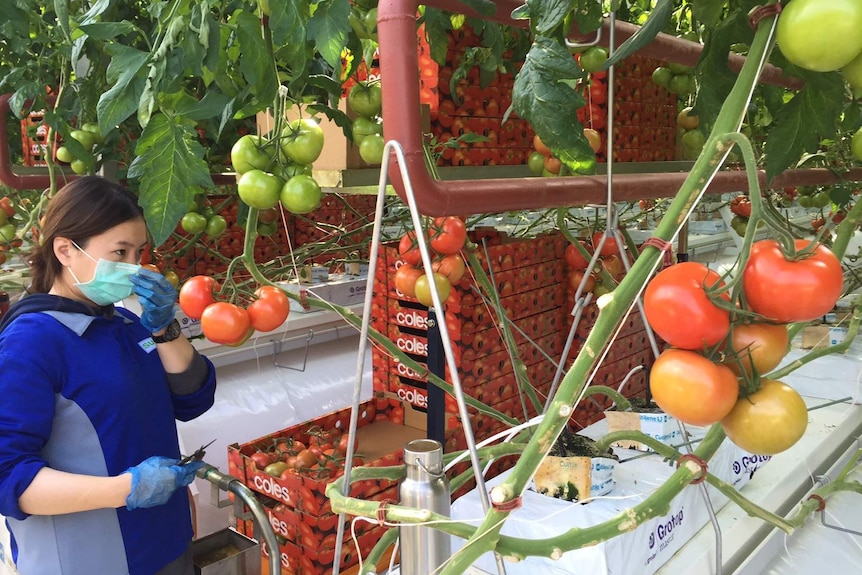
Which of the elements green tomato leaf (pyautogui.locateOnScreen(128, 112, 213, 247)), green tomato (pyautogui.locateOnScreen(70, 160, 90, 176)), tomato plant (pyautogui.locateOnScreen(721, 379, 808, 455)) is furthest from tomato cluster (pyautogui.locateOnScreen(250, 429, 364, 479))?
tomato plant (pyautogui.locateOnScreen(721, 379, 808, 455))

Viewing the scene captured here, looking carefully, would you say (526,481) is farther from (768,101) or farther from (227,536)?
(227,536)

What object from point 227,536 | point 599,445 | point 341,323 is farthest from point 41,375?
point 341,323

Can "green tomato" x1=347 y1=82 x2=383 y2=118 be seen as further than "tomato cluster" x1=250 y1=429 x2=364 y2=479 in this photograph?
No

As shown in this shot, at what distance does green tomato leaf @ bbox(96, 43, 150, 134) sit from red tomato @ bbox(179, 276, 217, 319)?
46cm

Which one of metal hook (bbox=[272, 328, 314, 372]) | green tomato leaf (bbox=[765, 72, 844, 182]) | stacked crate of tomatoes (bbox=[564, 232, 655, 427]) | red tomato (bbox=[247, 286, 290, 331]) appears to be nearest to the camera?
green tomato leaf (bbox=[765, 72, 844, 182])

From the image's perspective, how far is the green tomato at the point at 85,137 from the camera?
5.88 ft

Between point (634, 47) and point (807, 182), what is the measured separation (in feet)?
3.11

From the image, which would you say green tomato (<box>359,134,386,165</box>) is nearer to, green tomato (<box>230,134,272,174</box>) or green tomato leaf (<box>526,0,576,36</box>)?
green tomato (<box>230,134,272,174</box>)

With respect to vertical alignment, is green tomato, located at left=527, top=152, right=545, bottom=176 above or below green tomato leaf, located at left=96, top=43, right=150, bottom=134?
below

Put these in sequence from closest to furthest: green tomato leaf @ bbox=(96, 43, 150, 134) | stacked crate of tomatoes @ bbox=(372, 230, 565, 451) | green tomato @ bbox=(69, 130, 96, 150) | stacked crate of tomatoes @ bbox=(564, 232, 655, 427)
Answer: green tomato leaf @ bbox=(96, 43, 150, 134) → green tomato @ bbox=(69, 130, 96, 150) → stacked crate of tomatoes @ bbox=(372, 230, 565, 451) → stacked crate of tomatoes @ bbox=(564, 232, 655, 427)

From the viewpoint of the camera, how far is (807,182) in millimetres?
1354

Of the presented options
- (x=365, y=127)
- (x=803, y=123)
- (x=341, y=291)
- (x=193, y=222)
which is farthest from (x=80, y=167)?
(x=341, y=291)

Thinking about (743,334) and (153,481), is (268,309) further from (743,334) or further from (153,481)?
(743,334)

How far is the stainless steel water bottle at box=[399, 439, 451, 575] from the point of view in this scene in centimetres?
58
